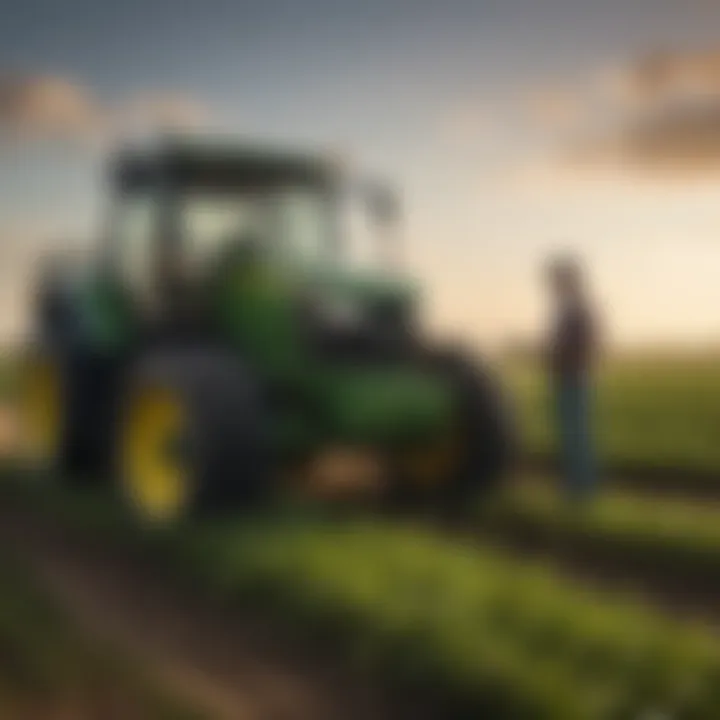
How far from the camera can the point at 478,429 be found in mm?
2471

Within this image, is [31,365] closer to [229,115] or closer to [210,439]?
[210,439]

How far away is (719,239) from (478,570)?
68cm

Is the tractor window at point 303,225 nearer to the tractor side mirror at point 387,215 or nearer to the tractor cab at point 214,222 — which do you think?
the tractor cab at point 214,222

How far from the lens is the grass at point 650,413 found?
211 cm

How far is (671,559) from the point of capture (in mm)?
2133

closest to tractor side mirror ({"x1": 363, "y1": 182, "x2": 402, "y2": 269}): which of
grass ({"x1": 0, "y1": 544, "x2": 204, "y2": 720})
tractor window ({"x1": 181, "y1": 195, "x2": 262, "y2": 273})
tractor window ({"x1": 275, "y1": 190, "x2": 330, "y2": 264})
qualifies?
tractor window ({"x1": 275, "y1": 190, "x2": 330, "y2": 264})

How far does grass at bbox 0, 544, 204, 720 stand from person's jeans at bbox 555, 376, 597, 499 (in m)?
0.83

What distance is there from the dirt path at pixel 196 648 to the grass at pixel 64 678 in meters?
0.03

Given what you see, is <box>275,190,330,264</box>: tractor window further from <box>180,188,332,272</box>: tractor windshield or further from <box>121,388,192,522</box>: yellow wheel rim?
<box>121,388,192,522</box>: yellow wheel rim

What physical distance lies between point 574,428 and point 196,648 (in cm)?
75

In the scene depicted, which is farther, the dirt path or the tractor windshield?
the tractor windshield

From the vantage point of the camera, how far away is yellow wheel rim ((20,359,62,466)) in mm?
2746

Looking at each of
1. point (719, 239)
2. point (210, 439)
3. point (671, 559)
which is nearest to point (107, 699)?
point (210, 439)

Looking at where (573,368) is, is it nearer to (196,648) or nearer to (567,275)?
(567,275)
